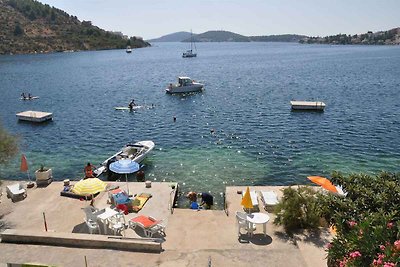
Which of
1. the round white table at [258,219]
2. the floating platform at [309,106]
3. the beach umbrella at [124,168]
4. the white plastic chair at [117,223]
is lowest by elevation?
the floating platform at [309,106]

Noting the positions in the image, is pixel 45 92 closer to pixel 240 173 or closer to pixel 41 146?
pixel 41 146

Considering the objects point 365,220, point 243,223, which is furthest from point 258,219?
point 365,220

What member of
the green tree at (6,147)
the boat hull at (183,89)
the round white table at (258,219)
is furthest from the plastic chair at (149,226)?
the boat hull at (183,89)

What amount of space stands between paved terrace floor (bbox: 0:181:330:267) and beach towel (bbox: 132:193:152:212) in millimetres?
311

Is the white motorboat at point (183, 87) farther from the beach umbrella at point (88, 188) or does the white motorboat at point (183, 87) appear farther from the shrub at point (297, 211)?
the shrub at point (297, 211)

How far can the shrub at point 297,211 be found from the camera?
698 inches

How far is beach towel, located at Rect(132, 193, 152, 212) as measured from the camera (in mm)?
20900

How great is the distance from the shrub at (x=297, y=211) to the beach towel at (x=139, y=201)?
786cm

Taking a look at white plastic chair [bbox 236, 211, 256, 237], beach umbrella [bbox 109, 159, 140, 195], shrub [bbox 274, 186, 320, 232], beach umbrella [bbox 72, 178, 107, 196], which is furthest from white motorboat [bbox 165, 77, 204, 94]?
white plastic chair [bbox 236, 211, 256, 237]

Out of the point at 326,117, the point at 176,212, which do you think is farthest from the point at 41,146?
the point at 326,117

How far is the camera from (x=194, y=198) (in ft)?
78.3

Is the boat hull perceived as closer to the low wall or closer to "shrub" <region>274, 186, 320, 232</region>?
"shrub" <region>274, 186, 320, 232</region>

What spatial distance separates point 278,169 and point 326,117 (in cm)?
2254

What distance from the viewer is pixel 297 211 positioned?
17.7 metres
